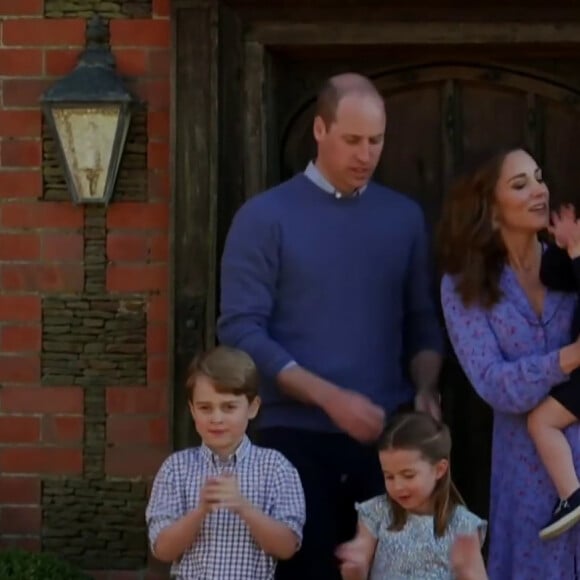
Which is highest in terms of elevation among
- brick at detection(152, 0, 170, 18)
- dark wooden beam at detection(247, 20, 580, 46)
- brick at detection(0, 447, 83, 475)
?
brick at detection(152, 0, 170, 18)

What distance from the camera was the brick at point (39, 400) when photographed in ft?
18.2

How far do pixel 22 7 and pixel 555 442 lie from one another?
7.50 ft

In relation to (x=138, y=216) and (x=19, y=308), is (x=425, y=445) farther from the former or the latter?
(x=19, y=308)

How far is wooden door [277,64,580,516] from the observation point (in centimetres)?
560

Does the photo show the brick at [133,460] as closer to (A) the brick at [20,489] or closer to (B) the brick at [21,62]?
(A) the brick at [20,489]

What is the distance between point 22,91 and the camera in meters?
5.52

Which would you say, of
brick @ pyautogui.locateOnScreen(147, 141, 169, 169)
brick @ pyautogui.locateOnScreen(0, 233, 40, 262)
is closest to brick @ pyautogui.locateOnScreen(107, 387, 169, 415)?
brick @ pyautogui.locateOnScreen(0, 233, 40, 262)

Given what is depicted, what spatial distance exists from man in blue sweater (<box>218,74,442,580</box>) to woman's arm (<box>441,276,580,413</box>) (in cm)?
26

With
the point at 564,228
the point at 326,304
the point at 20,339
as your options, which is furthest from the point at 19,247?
the point at 564,228

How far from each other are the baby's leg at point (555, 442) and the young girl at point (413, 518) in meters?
0.24

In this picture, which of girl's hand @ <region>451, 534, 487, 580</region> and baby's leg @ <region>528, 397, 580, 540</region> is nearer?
girl's hand @ <region>451, 534, 487, 580</region>

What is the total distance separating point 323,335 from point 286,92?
123 centimetres

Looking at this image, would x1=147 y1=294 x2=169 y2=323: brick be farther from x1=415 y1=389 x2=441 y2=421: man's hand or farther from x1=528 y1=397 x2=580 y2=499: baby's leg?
x1=528 y1=397 x2=580 y2=499: baby's leg

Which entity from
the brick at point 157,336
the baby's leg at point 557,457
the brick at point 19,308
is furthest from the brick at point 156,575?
the baby's leg at point 557,457
